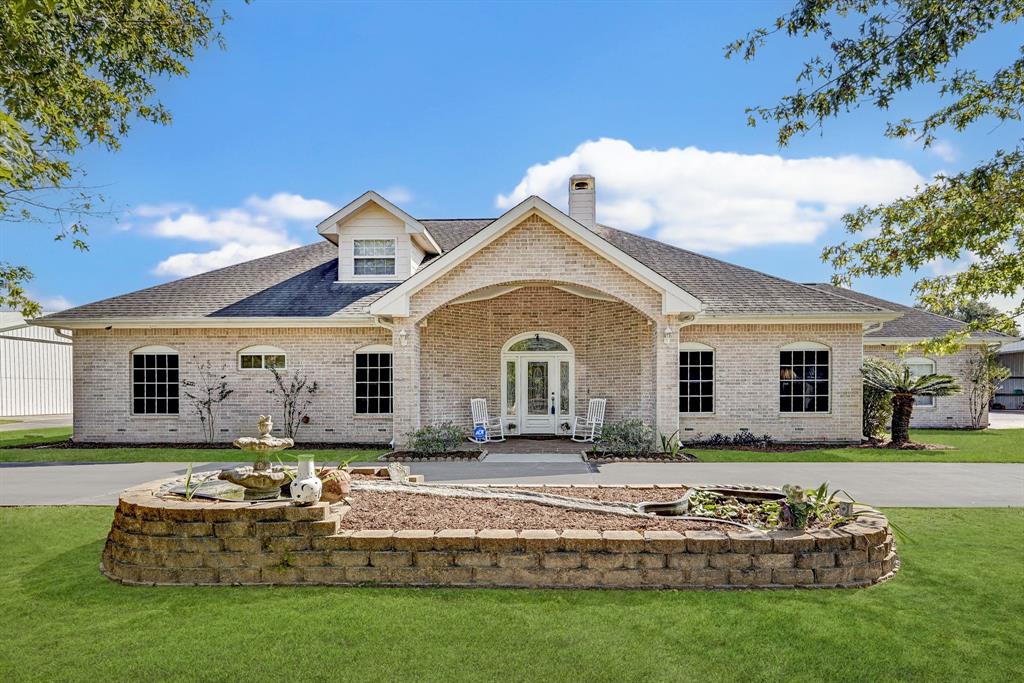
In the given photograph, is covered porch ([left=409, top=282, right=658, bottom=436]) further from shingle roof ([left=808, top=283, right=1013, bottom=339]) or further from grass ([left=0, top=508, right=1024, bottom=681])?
grass ([left=0, top=508, right=1024, bottom=681])

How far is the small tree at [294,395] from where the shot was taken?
15758 mm

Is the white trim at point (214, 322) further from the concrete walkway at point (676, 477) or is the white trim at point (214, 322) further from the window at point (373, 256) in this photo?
the concrete walkway at point (676, 477)

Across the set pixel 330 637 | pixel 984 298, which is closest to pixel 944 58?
pixel 984 298

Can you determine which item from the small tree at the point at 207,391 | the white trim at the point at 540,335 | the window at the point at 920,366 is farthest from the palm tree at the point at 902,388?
the small tree at the point at 207,391

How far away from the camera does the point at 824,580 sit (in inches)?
209

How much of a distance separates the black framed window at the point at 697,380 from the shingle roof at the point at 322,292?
131 centimetres

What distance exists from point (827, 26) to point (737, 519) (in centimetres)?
463

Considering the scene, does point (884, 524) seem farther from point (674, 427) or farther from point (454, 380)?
point (454, 380)

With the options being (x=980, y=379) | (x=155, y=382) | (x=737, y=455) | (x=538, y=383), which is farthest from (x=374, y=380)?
(x=980, y=379)

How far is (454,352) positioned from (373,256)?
12.1 ft

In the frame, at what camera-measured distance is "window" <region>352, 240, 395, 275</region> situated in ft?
56.4

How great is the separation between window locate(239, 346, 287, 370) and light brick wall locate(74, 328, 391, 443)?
142 millimetres

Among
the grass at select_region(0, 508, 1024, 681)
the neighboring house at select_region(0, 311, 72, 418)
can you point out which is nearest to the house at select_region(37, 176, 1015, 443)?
the grass at select_region(0, 508, 1024, 681)

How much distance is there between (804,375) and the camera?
15.9 metres
